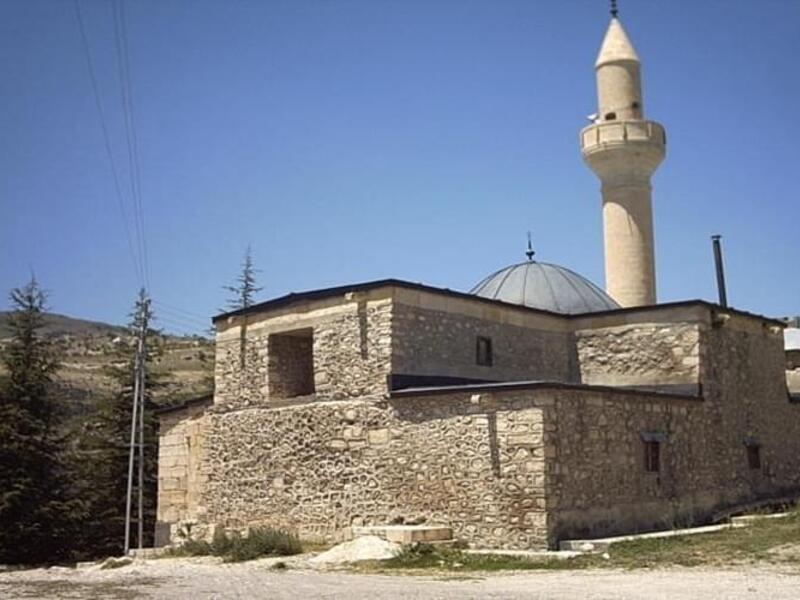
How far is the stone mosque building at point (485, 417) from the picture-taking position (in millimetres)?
14016

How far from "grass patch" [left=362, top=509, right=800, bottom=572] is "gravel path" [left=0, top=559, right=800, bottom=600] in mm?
670

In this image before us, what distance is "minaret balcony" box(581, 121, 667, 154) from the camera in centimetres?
2405

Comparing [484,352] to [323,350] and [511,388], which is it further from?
[511,388]

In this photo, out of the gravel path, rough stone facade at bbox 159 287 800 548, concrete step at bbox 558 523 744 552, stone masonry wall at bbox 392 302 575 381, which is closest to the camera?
the gravel path

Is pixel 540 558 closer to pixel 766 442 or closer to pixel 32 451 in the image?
pixel 766 442

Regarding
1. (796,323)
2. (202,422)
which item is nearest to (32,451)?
(202,422)

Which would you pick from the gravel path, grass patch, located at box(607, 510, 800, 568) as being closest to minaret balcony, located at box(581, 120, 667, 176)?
grass patch, located at box(607, 510, 800, 568)

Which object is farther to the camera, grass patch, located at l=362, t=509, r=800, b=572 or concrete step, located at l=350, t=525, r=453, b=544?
concrete step, located at l=350, t=525, r=453, b=544

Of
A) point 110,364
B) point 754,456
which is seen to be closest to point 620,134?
point 754,456

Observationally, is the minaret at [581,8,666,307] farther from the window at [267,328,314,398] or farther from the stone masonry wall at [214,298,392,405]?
the stone masonry wall at [214,298,392,405]

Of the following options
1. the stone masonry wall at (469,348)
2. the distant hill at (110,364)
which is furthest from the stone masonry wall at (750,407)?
the distant hill at (110,364)

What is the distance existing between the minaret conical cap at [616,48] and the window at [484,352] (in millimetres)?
11570

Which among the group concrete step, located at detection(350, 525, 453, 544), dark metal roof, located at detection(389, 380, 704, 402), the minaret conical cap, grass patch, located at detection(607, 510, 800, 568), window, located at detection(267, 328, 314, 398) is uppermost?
the minaret conical cap

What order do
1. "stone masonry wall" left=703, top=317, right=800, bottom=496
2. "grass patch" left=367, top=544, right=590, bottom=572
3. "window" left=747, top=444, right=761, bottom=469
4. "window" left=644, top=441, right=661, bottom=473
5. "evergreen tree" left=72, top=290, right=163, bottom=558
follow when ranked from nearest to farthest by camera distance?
"grass patch" left=367, top=544, right=590, bottom=572 → "window" left=644, top=441, right=661, bottom=473 → "stone masonry wall" left=703, top=317, right=800, bottom=496 → "window" left=747, top=444, right=761, bottom=469 → "evergreen tree" left=72, top=290, right=163, bottom=558
